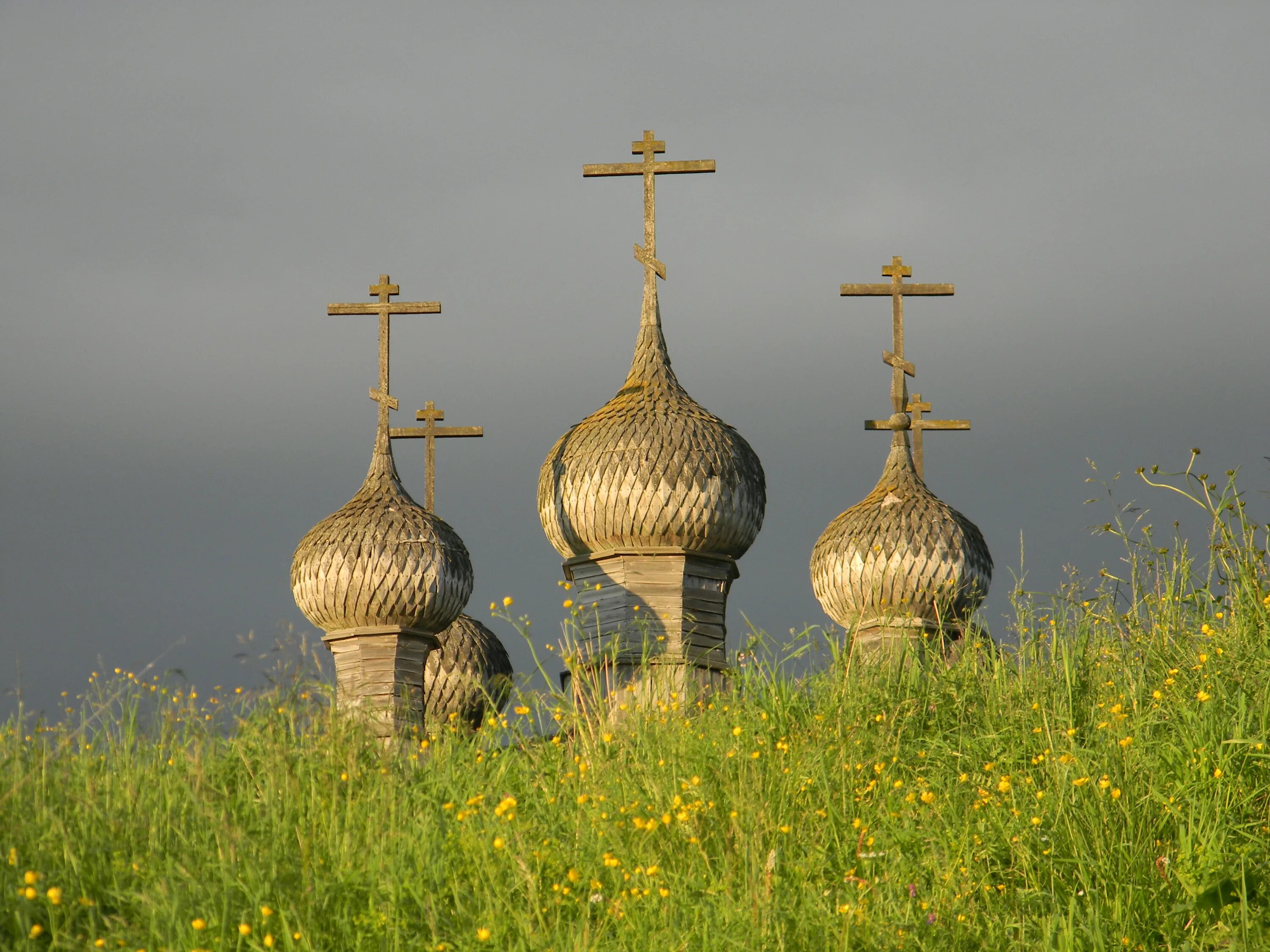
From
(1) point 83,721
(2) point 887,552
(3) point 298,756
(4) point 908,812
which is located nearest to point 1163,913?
(4) point 908,812

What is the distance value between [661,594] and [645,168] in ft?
14.1

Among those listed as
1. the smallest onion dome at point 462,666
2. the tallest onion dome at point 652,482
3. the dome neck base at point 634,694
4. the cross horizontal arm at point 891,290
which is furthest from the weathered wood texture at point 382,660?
the cross horizontal arm at point 891,290

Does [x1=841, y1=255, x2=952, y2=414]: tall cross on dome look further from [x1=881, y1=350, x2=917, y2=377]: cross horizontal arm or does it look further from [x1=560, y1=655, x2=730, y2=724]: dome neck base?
[x1=560, y1=655, x2=730, y2=724]: dome neck base

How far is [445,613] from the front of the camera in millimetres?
16422

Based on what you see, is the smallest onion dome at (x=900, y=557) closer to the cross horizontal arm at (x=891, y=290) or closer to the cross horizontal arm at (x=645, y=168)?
the cross horizontal arm at (x=891, y=290)

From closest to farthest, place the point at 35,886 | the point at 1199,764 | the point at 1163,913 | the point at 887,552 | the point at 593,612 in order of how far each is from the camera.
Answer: the point at 35,886 → the point at 1163,913 → the point at 1199,764 → the point at 593,612 → the point at 887,552

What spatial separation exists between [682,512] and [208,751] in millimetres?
7300

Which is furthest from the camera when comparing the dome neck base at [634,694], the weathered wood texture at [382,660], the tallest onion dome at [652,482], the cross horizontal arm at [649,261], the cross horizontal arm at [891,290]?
the cross horizontal arm at [891,290]

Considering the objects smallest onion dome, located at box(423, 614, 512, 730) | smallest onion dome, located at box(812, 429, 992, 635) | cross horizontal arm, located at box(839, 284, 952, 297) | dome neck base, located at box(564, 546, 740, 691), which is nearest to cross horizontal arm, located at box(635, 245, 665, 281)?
dome neck base, located at box(564, 546, 740, 691)

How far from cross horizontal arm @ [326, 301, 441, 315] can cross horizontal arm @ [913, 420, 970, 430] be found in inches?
247

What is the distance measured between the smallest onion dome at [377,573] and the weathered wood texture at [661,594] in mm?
2685

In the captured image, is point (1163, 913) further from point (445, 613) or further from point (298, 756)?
point (445, 613)

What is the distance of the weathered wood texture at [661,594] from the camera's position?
515 inches

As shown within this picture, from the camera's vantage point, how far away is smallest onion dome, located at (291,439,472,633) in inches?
632
